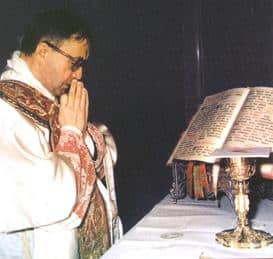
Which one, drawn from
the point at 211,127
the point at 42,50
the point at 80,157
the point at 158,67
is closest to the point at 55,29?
the point at 42,50

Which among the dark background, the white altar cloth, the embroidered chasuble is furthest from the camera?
the dark background

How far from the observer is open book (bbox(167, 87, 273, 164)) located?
1.12 m

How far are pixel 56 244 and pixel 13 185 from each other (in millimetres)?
232

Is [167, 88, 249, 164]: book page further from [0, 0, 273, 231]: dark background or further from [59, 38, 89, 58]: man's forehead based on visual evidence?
[0, 0, 273, 231]: dark background

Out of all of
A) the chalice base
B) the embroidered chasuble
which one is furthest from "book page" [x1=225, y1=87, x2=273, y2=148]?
the embroidered chasuble

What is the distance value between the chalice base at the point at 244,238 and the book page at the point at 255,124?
0.67 ft

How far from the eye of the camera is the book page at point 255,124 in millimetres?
1124

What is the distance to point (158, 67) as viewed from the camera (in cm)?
273

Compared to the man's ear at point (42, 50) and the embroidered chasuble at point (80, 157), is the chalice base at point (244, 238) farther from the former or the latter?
the man's ear at point (42, 50)

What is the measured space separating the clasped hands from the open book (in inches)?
10.8

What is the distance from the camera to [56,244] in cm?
129

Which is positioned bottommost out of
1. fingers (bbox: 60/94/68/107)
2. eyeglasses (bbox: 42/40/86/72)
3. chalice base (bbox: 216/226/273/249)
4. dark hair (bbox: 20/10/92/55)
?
chalice base (bbox: 216/226/273/249)

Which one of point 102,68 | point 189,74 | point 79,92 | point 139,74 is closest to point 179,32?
point 189,74

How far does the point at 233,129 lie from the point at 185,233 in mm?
292
